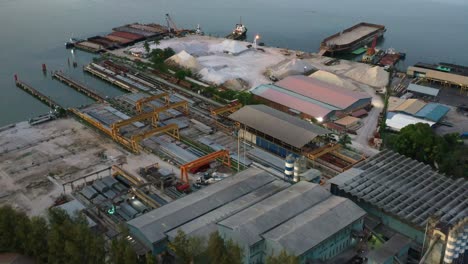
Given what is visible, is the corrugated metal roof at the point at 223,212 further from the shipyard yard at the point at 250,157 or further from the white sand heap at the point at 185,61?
the white sand heap at the point at 185,61

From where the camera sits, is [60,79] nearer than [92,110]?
No

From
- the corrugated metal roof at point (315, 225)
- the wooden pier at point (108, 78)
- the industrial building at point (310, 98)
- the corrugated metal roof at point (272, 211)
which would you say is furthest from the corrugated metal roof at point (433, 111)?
the wooden pier at point (108, 78)

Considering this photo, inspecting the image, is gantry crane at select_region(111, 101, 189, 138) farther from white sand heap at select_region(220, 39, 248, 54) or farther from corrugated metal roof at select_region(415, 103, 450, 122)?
white sand heap at select_region(220, 39, 248, 54)

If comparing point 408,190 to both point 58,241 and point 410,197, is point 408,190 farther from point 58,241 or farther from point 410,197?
point 58,241

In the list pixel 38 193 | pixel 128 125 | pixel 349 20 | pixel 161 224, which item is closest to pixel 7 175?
pixel 38 193

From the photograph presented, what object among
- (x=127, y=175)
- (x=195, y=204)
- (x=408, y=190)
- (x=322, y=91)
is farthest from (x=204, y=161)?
(x=322, y=91)

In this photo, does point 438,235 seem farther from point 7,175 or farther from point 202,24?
point 202,24
